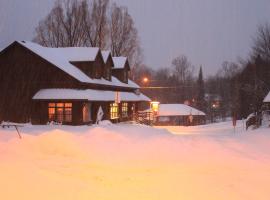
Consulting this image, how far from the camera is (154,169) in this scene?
1227cm

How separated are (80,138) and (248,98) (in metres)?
48.0

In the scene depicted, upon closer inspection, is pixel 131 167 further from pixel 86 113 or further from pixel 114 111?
pixel 114 111

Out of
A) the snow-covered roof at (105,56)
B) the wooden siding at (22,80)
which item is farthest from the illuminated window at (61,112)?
the snow-covered roof at (105,56)

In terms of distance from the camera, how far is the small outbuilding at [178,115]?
63125 mm

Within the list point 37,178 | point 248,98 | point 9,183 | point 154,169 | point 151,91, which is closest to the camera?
point 9,183

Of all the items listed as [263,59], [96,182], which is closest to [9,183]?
[96,182]

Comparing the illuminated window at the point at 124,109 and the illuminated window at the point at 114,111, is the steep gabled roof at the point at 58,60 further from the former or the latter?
the illuminated window at the point at 124,109

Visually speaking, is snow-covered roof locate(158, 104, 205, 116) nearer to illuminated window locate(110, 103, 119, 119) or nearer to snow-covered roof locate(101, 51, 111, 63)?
illuminated window locate(110, 103, 119, 119)

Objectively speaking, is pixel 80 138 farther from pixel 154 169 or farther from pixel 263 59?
pixel 263 59

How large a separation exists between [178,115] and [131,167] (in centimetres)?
5101

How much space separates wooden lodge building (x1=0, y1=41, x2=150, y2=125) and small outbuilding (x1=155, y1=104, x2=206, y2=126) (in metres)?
29.7

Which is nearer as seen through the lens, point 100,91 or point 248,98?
point 100,91

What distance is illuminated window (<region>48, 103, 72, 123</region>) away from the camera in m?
31.3

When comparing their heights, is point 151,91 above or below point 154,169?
above
